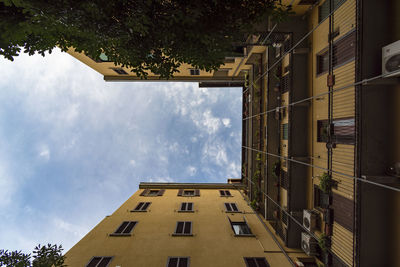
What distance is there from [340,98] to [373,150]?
251cm

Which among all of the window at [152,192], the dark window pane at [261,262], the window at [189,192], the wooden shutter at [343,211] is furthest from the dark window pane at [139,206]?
the wooden shutter at [343,211]

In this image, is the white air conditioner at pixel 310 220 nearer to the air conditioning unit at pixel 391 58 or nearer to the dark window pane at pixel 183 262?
the dark window pane at pixel 183 262

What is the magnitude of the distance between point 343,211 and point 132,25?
1045cm

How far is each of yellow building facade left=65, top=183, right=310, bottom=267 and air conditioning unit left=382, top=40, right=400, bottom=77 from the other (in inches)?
332

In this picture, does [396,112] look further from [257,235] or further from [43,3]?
[43,3]

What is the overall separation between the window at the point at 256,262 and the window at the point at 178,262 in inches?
108

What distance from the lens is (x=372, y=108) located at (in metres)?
6.14

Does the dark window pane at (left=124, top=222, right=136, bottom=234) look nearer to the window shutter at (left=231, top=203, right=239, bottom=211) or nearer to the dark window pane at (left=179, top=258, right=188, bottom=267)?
the dark window pane at (left=179, top=258, right=188, bottom=267)

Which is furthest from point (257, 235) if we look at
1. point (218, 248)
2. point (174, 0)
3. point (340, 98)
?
point (174, 0)

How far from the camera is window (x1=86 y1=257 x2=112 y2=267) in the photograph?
8.08 metres

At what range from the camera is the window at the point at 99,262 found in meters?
8.08

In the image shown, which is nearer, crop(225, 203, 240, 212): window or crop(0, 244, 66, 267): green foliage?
crop(0, 244, 66, 267): green foliage

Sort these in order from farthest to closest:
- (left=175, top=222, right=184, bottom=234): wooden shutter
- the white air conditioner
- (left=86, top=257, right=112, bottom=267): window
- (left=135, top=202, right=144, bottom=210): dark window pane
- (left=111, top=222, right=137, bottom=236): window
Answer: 1. (left=135, top=202, right=144, bottom=210): dark window pane
2. (left=175, top=222, right=184, bottom=234): wooden shutter
3. (left=111, top=222, right=137, bottom=236): window
4. the white air conditioner
5. (left=86, top=257, right=112, bottom=267): window

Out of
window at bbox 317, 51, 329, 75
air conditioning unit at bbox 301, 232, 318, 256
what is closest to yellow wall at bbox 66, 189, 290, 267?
air conditioning unit at bbox 301, 232, 318, 256
